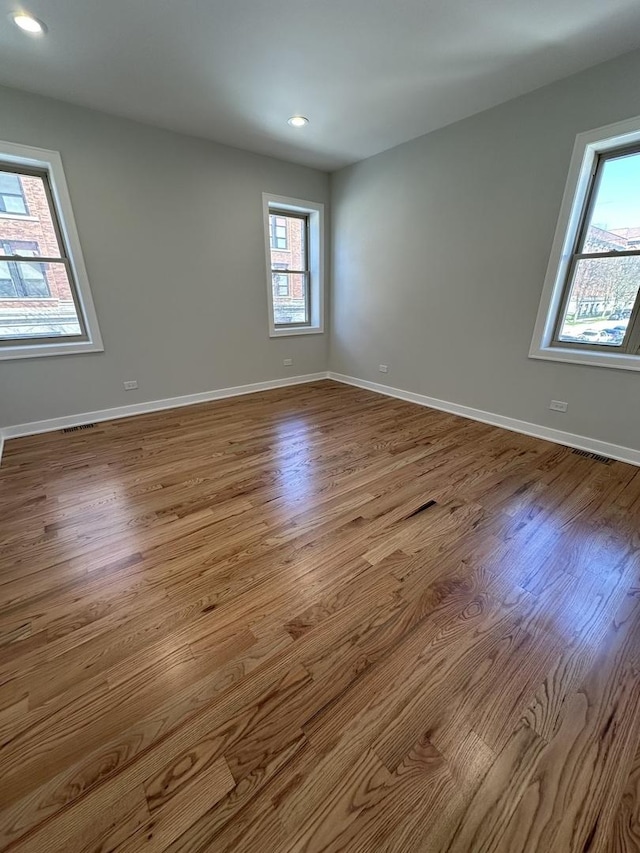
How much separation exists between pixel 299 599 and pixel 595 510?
191 centimetres

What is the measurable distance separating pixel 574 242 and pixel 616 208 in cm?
30

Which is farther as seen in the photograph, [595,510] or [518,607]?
[595,510]

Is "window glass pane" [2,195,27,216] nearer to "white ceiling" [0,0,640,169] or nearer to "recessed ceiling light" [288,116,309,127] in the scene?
"white ceiling" [0,0,640,169]

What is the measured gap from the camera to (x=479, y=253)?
3268mm

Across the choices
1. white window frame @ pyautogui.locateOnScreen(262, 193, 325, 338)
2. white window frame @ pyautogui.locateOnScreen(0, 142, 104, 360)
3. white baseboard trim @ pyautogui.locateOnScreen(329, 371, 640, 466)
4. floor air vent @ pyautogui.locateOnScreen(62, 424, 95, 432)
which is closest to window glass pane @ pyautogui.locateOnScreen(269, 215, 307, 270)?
white window frame @ pyautogui.locateOnScreen(262, 193, 325, 338)

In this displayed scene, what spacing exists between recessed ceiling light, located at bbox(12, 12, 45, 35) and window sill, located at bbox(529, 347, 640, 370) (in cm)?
403

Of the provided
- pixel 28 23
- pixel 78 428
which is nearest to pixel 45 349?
pixel 78 428

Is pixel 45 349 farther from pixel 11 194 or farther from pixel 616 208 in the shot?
pixel 616 208

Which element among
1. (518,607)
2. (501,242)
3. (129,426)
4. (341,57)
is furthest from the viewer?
(129,426)

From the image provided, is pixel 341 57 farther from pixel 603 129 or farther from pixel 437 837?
pixel 437 837

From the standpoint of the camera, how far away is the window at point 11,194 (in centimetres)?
286

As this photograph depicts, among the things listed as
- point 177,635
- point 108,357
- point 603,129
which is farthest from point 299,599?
point 603,129

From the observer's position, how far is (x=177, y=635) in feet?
4.45

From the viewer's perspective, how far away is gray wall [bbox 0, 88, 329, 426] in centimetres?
303
